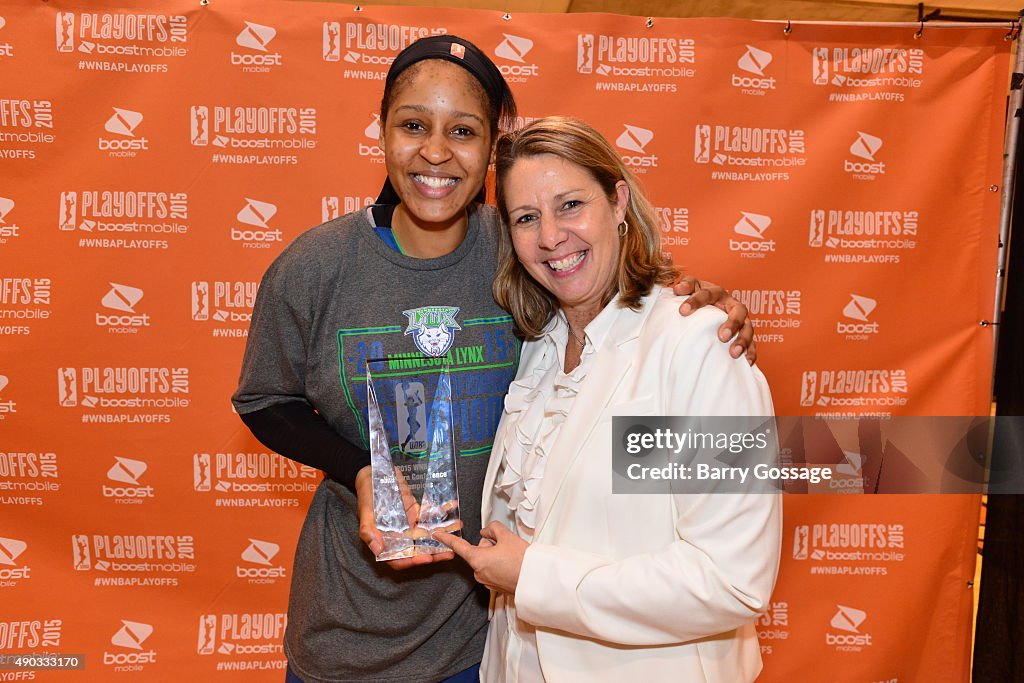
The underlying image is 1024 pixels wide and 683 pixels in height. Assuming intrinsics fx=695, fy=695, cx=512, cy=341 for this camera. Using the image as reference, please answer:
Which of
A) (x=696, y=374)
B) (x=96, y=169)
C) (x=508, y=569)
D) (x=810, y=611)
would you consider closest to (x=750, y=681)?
(x=508, y=569)

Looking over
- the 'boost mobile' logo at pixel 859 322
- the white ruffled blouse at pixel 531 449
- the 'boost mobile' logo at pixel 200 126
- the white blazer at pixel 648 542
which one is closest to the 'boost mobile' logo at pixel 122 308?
the 'boost mobile' logo at pixel 200 126

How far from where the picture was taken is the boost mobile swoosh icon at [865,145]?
304 cm

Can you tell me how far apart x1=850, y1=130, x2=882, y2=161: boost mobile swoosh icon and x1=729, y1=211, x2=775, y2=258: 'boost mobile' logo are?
1.55 ft

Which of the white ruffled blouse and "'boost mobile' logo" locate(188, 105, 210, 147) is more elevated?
"'boost mobile' logo" locate(188, 105, 210, 147)

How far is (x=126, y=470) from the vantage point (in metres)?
2.98

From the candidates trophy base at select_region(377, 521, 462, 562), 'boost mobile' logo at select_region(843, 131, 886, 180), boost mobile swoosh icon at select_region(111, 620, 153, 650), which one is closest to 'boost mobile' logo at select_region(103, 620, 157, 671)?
boost mobile swoosh icon at select_region(111, 620, 153, 650)

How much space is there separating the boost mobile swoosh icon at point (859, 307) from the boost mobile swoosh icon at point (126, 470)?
3.17 meters

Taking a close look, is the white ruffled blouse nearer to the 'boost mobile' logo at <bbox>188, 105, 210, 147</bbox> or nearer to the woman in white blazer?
the woman in white blazer

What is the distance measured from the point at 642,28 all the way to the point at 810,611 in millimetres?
2726

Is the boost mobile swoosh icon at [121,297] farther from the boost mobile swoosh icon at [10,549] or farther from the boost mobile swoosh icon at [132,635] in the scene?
the boost mobile swoosh icon at [132,635]

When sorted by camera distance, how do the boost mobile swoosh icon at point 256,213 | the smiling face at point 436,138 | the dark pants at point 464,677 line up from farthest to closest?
1. the boost mobile swoosh icon at point 256,213
2. the dark pants at point 464,677
3. the smiling face at point 436,138

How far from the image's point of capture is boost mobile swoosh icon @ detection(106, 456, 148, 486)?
9.77ft

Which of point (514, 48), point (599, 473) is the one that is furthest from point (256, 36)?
point (599, 473)

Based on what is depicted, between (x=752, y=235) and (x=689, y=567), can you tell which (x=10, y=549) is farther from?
(x=752, y=235)
